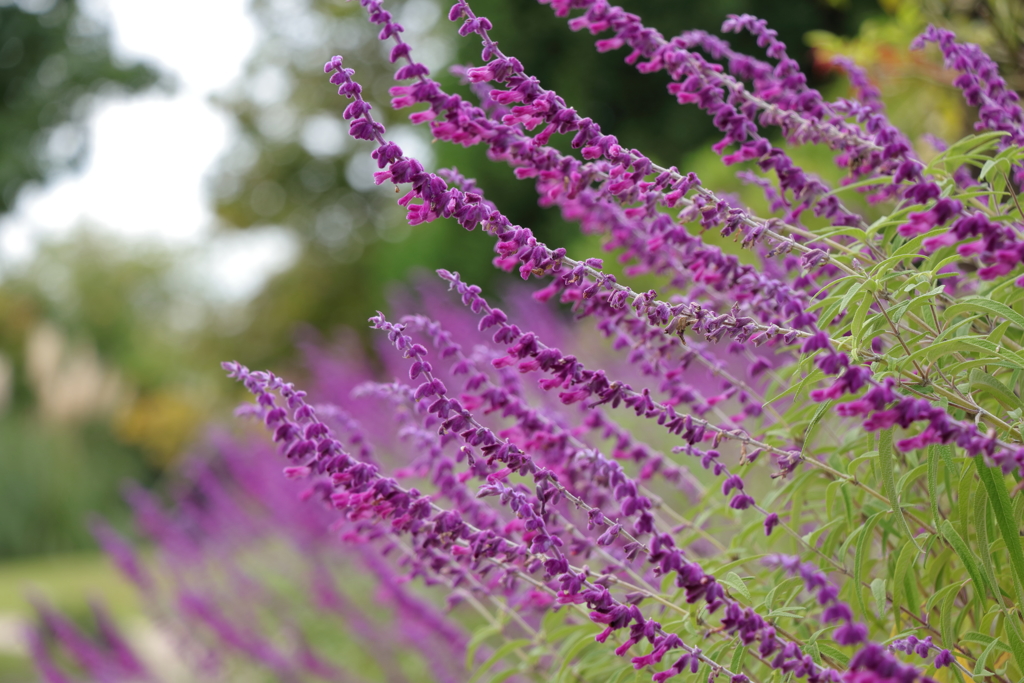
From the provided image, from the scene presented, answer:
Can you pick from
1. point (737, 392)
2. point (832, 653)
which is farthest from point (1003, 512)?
point (737, 392)

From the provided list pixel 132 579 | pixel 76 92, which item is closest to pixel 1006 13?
pixel 132 579

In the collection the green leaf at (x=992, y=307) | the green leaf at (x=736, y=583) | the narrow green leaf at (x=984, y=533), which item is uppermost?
the green leaf at (x=992, y=307)

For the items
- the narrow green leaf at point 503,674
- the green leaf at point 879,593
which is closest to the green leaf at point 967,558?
the green leaf at point 879,593

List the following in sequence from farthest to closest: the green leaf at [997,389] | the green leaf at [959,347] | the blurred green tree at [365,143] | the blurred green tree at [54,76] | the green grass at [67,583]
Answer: the blurred green tree at [54,76]
the blurred green tree at [365,143]
the green grass at [67,583]
the green leaf at [997,389]
the green leaf at [959,347]

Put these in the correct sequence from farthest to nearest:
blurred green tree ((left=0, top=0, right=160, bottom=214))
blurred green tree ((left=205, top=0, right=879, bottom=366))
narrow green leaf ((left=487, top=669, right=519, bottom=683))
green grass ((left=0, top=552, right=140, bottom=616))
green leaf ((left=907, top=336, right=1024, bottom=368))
A: blurred green tree ((left=0, top=0, right=160, bottom=214)) < blurred green tree ((left=205, top=0, right=879, bottom=366)) < green grass ((left=0, top=552, right=140, bottom=616)) < narrow green leaf ((left=487, top=669, right=519, bottom=683)) < green leaf ((left=907, top=336, right=1024, bottom=368))

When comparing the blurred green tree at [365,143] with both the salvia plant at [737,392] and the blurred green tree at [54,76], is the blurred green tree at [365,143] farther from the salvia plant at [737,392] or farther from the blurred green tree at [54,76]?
the salvia plant at [737,392]

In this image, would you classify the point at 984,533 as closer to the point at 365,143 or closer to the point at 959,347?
the point at 959,347

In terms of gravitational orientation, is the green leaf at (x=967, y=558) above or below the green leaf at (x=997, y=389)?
below

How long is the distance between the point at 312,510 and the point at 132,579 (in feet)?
5.06

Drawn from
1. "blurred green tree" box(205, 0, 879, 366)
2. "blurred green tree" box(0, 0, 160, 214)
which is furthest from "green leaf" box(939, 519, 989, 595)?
"blurred green tree" box(0, 0, 160, 214)

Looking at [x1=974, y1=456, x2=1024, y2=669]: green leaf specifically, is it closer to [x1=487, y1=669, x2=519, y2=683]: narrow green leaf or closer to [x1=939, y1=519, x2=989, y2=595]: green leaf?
[x1=939, y1=519, x2=989, y2=595]: green leaf

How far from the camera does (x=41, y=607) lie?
4.72 metres

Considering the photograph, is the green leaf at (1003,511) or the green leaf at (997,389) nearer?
the green leaf at (1003,511)

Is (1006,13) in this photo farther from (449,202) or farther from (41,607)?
(41,607)
